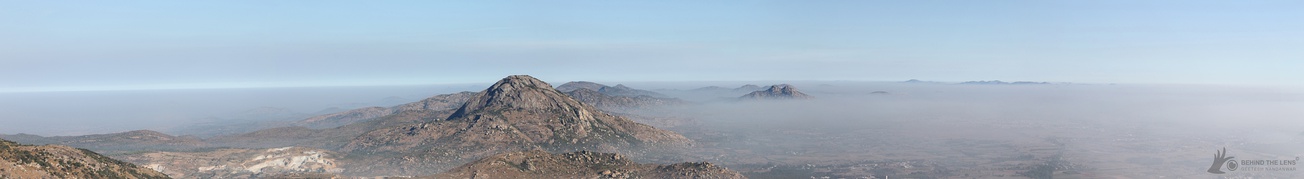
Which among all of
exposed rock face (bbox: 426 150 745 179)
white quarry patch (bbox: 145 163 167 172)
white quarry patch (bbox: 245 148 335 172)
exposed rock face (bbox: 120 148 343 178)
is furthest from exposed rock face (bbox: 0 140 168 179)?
exposed rock face (bbox: 426 150 745 179)

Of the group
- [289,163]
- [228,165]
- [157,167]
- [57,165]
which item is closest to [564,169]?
[289,163]

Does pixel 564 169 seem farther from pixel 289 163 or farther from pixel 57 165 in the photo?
pixel 57 165

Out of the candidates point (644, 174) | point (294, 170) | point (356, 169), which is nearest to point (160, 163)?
point (294, 170)

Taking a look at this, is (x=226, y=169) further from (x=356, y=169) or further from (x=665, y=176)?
(x=665, y=176)

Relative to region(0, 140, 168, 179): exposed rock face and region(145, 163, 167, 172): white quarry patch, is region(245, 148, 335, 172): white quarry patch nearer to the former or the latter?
region(145, 163, 167, 172): white quarry patch

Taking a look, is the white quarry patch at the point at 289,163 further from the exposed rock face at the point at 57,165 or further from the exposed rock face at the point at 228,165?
the exposed rock face at the point at 57,165
